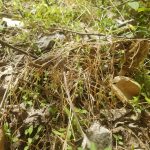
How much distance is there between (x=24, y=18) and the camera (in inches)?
98.6

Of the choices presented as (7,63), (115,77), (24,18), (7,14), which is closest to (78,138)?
(115,77)

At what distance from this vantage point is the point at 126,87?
1892 mm

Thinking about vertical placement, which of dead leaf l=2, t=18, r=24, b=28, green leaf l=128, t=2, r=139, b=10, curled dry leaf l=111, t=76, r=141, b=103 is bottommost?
curled dry leaf l=111, t=76, r=141, b=103

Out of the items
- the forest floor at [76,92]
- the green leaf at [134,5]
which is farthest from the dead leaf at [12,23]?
the green leaf at [134,5]

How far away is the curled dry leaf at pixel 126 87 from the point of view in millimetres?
1874

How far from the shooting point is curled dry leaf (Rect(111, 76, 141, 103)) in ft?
6.15

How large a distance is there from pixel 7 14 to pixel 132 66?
1.18 metres

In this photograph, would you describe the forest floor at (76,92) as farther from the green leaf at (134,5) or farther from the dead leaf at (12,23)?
the dead leaf at (12,23)

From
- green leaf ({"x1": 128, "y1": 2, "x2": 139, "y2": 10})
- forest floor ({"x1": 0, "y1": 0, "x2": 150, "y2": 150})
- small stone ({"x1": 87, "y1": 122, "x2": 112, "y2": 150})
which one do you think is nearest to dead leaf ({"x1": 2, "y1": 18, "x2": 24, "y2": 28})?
forest floor ({"x1": 0, "y1": 0, "x2": 150, "y2": 150})

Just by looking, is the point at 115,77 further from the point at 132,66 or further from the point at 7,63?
the point at 7,63

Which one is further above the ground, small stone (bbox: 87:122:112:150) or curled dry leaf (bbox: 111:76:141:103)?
curled dry leaf (bbox: 111:76:141:103)

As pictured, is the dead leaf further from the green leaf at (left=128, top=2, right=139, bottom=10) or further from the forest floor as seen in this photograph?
the green leaf at (left=128, top=2, right=139, bottom=10)

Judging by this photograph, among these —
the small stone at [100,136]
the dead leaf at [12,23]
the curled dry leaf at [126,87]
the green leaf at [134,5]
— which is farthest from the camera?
the dead leaf at [12,23]

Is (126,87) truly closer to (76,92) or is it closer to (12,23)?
(76,92)
